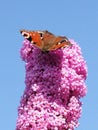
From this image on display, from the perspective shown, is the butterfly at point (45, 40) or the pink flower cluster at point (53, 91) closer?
the pink flower cluster at point (53, 91)

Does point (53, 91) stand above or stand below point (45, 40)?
below

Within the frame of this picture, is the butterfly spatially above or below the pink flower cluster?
above

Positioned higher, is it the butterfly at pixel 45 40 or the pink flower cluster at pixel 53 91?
the butterfly at pixel 45 40

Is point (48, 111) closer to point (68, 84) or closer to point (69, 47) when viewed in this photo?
point (68, 84)

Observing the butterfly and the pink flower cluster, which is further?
the butterfly
